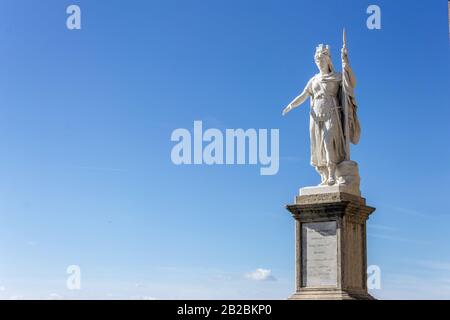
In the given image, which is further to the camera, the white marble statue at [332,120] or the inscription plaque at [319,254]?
the white marble statue at [332,120]

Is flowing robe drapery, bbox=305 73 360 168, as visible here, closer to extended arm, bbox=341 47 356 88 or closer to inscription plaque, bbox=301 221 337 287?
extended arm, bbox=341 47 356 88

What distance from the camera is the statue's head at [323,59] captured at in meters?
30.0

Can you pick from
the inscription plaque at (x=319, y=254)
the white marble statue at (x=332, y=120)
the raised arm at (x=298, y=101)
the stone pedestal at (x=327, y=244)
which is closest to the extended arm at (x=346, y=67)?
the white marble statue at (x=332, y=120)

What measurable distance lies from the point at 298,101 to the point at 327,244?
4.64m

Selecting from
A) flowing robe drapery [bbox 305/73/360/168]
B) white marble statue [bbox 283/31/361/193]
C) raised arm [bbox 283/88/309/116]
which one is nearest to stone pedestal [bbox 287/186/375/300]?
white marble statue [bbox 283/31/361/193]

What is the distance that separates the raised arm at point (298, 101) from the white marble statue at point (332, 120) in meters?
0.43

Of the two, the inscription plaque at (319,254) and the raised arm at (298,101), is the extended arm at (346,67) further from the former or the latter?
the inscription plaque at (319,254)

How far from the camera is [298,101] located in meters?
30.8
